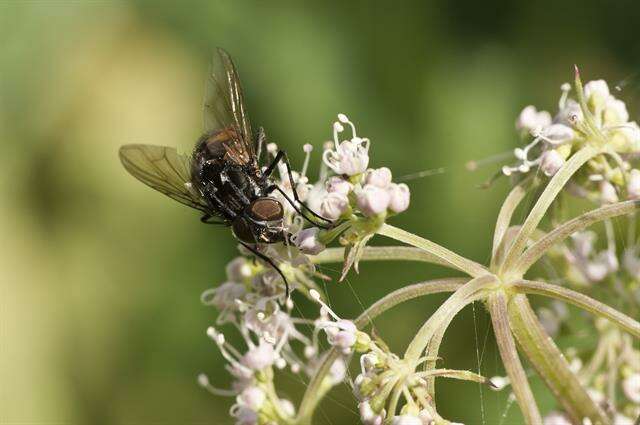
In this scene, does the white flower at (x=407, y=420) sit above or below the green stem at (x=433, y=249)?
below

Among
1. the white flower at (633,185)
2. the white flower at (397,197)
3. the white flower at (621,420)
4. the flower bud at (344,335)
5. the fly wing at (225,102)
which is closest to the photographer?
the flower bud at (344,335)

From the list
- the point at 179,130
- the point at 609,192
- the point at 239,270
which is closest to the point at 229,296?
the point at 239,270

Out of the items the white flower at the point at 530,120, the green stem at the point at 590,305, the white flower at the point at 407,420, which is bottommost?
the white flower at the point at 407,420

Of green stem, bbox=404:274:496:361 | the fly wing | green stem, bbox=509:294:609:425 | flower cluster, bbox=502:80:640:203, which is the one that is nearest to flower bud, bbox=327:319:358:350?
green stem, bbox=404:274:496:361

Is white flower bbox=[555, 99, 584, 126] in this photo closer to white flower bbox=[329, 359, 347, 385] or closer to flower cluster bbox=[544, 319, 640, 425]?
flower cluster bbox=[544, 319, 640, 425]

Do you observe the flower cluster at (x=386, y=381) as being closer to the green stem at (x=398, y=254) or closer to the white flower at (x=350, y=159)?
the green stem at (x=398, y=254)

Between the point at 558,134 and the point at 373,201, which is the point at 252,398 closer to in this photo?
the point at 373,201

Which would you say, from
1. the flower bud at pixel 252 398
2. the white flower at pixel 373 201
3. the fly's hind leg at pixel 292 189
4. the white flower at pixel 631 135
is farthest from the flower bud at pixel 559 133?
the flower bud at pixel 252 398
